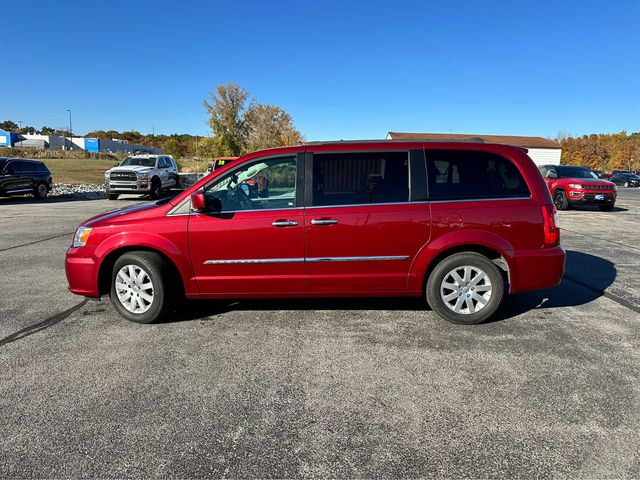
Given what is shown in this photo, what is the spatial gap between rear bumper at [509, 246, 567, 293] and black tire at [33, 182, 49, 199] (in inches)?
858

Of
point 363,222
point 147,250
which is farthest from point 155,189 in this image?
point 363,222

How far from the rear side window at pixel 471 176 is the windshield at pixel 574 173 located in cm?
1371

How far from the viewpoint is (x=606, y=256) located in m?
7.75

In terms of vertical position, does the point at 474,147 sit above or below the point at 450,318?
above

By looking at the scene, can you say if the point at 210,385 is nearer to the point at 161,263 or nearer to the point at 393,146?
the point at 161,263

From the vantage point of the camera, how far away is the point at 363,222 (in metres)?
4.21

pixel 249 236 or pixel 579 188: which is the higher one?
pixel 579 188

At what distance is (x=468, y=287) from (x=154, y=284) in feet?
10.7

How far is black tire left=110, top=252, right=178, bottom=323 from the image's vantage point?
14.1ft

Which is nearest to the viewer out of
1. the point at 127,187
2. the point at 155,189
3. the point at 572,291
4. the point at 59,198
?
the point at 572,291

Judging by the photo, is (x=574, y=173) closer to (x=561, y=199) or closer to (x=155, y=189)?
(x=561, y=199)

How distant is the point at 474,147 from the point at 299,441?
3.44 metres

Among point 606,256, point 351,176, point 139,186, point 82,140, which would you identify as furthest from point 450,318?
point 82,140

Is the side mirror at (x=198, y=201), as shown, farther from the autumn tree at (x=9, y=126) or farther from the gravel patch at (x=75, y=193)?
the autumn tree at (x=9, y=126)
